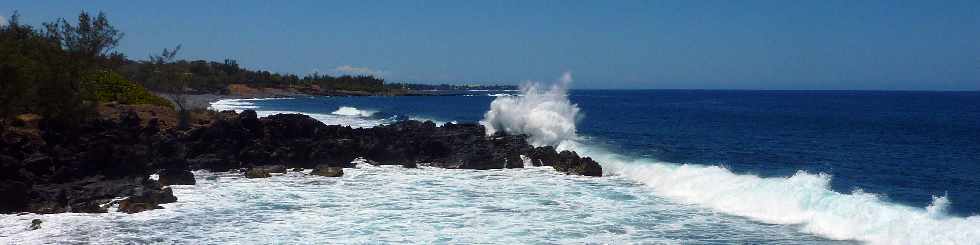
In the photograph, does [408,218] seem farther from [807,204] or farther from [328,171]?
[807,204]

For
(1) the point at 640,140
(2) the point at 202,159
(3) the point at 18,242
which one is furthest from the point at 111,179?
(1) the point at 640,140

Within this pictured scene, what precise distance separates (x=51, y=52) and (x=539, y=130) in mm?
20267

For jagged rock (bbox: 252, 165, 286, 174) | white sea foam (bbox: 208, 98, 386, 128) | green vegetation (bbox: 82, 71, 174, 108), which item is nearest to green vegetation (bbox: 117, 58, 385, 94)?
white sea foam (bbox: 208, 98, 386, 128)

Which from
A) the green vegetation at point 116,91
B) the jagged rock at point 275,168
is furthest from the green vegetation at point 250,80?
the jagged rock at point 275,168

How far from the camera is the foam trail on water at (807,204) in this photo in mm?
14164

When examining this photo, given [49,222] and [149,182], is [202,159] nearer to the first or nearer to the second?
[149,182]

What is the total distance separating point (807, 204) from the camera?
54.9 ft

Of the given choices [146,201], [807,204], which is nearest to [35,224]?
[146,201]

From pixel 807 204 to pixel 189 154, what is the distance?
19.1m

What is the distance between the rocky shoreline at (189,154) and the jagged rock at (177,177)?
3 centimetres

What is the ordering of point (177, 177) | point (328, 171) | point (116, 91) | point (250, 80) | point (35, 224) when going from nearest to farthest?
1. point (35, 224)
2. point (177, 177)
3. point (328, 171)
4. point (116, 91)
5. point (250, 80)

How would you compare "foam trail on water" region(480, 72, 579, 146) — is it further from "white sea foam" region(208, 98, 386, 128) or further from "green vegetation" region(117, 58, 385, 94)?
"green vegetation" region(117, 58, 385, 94)

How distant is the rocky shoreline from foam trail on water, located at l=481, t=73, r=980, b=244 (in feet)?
9.89

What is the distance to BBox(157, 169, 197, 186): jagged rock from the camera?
68.9 feet
